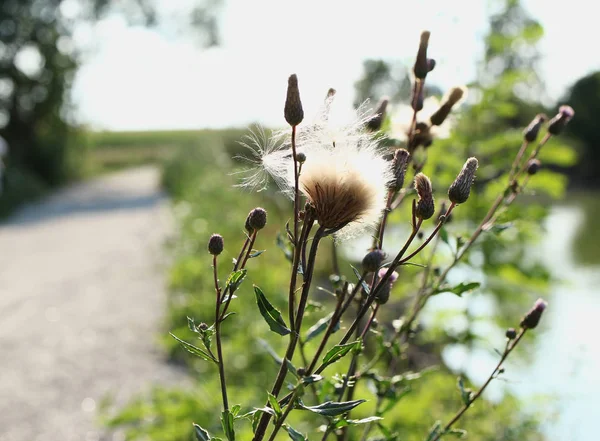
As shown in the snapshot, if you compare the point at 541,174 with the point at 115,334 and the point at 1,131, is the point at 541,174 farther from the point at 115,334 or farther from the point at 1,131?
the point at 1,131

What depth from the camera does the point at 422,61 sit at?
4.08 feet

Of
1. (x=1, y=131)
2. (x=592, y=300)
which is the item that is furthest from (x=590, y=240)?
(x=1, y=131)

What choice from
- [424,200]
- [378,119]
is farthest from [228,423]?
[378,119]

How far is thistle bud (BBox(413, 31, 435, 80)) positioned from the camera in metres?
1.22

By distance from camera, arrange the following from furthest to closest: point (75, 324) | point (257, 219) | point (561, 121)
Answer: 1. point (75, 324)
2. point (561, 121)
3. point (257, 219)

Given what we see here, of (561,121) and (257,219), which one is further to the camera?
(561,121)

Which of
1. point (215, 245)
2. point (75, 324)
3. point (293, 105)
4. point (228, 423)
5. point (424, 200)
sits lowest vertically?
point (75, 324)

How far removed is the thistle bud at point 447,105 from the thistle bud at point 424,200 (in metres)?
0.35

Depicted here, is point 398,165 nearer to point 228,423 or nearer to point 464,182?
point 464,182

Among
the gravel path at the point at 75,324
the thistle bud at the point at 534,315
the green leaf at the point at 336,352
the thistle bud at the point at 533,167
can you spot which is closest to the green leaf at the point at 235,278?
the green leaf at the point at 336,352

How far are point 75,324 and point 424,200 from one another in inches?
222

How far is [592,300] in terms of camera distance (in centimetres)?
969

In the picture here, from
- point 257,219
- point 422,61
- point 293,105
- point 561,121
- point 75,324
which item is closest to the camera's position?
point 293,105

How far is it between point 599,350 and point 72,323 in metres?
5.59
